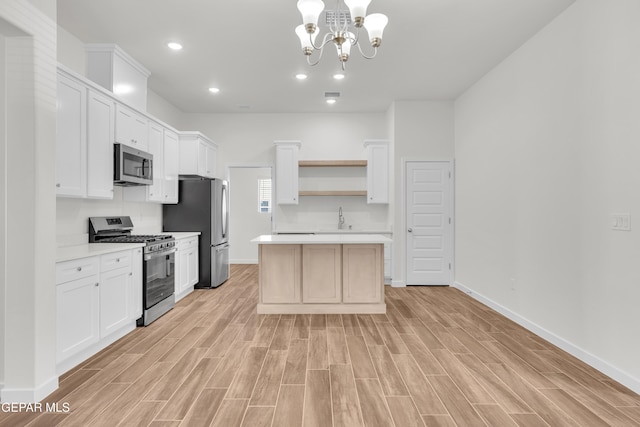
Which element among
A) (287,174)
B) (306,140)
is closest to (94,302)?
(287,174)

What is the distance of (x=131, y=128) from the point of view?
3973mm

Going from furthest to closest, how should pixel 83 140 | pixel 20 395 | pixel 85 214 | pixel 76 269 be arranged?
pixel 85 214
pixel 83 140
pixel 76 269
pixel 20 395

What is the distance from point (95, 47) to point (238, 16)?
175cm

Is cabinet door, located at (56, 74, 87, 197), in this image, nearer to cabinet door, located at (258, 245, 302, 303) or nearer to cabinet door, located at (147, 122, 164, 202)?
cabinet door, located at (147, 122, 164, 202)

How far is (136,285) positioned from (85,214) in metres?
0.95

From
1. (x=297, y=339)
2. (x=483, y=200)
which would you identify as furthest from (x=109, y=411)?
(x=483, y=200)

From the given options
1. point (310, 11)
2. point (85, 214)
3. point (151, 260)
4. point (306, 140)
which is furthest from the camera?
point (306, 140)

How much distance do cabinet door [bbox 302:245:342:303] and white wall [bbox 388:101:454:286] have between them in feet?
6.11

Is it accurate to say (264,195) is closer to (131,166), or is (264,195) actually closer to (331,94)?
(331,94)

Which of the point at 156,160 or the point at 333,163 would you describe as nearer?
the point at 156,160

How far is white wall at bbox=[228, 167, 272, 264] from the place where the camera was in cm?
836

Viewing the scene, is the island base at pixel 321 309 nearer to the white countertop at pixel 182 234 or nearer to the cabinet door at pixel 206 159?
the white countertop at pixel 182 234

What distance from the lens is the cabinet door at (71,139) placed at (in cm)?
288

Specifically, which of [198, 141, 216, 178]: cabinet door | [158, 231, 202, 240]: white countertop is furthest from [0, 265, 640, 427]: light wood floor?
Answer: [198, 141, 216, 178]: cabinet door
